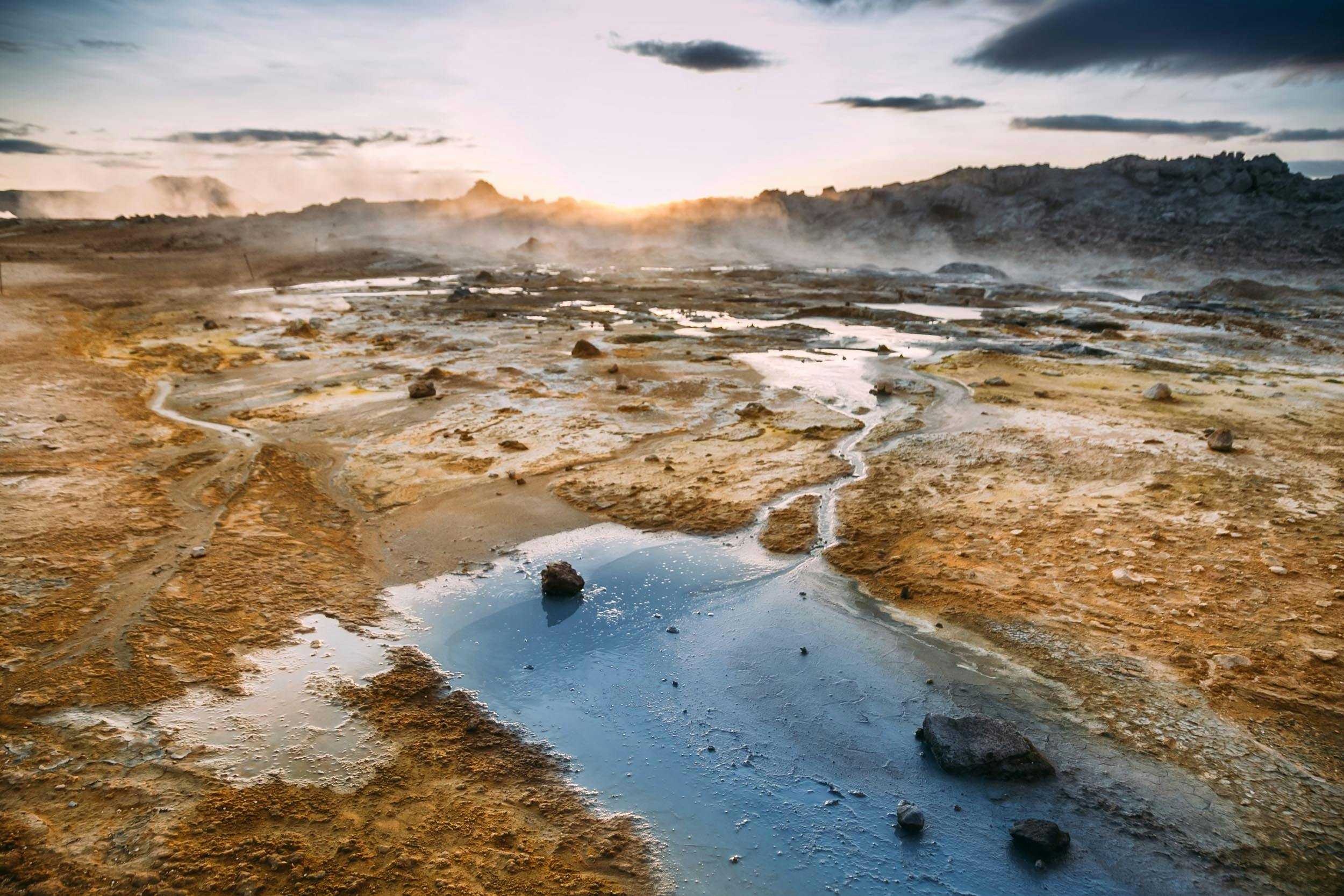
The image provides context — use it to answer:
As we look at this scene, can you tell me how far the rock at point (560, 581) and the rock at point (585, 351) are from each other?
9.65 metres

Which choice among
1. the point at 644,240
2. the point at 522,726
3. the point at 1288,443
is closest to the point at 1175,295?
the point at 1288,443

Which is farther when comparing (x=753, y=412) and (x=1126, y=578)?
(x=753, y=412)

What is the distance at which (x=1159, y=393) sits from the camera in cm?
1123

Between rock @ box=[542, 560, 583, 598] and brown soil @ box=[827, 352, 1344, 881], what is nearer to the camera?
brown soil @ box=[827, 352, 1344, 881]

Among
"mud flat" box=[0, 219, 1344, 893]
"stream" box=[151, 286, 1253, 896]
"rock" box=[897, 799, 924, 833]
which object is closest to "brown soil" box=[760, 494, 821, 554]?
"mud flat" box=[0, 219, 1344, 893]

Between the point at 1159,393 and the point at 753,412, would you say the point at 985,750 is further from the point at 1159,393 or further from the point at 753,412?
the point at 1159,393

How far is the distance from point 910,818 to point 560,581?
3.27 metres

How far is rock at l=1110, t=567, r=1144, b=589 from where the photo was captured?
5723 mm

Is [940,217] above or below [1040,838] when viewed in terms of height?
above

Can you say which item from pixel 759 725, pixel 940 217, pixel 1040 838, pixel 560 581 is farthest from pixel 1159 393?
pixel 940 217

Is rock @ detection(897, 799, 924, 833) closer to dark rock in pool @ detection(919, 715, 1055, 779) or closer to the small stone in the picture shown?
dark rock in pool @ detection(919, 715, 1055, 779)

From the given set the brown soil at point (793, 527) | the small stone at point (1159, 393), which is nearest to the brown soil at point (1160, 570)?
the brown soil at point (793, 527)

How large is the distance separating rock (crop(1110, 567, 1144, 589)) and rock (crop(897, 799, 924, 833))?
10.9ft

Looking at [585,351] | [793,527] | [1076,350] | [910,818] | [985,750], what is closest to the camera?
[910,818]
